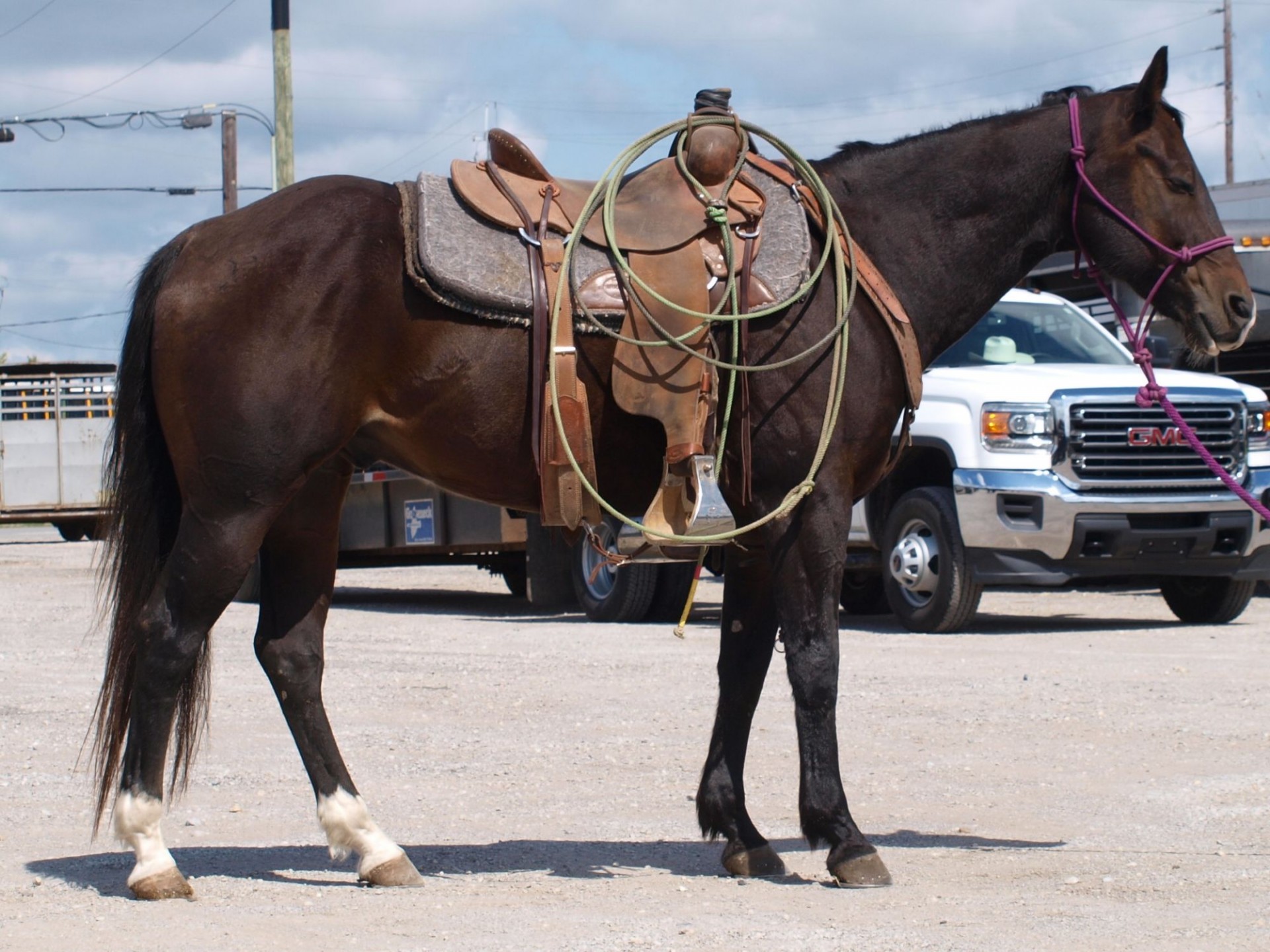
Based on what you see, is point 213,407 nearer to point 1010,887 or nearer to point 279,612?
point 279,612

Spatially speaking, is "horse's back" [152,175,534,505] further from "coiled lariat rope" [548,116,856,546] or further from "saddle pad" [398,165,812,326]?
"coiled lariat rope" [548,116,856,546]

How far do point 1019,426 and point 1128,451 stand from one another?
2.61 feet

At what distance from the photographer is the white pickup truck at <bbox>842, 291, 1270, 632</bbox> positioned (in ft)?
36.4

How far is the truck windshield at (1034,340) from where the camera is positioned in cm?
1223

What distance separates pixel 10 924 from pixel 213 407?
1486 millimetres

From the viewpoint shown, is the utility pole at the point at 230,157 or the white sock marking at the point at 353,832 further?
the utility pole at the point at 230,157

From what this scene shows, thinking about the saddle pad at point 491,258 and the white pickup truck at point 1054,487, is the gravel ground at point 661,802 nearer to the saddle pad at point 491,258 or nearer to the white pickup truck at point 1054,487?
the white pickup truck at point 1054,487

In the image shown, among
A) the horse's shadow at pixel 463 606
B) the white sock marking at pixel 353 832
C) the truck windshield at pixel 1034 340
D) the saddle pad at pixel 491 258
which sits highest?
the truck windshield at pixel 1034 340

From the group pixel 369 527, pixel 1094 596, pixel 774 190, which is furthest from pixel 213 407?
pixel 1094 596

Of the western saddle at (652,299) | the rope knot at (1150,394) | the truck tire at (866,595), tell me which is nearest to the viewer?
the western saddle at (652,299)

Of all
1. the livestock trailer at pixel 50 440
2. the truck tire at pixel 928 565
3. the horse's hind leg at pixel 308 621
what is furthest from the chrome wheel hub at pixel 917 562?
the livestock trailer at pixel 50 440

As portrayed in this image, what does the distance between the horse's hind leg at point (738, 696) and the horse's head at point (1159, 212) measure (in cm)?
153

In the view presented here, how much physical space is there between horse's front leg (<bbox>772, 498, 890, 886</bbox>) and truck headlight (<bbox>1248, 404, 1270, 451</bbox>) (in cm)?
835

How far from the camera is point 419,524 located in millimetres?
14969
